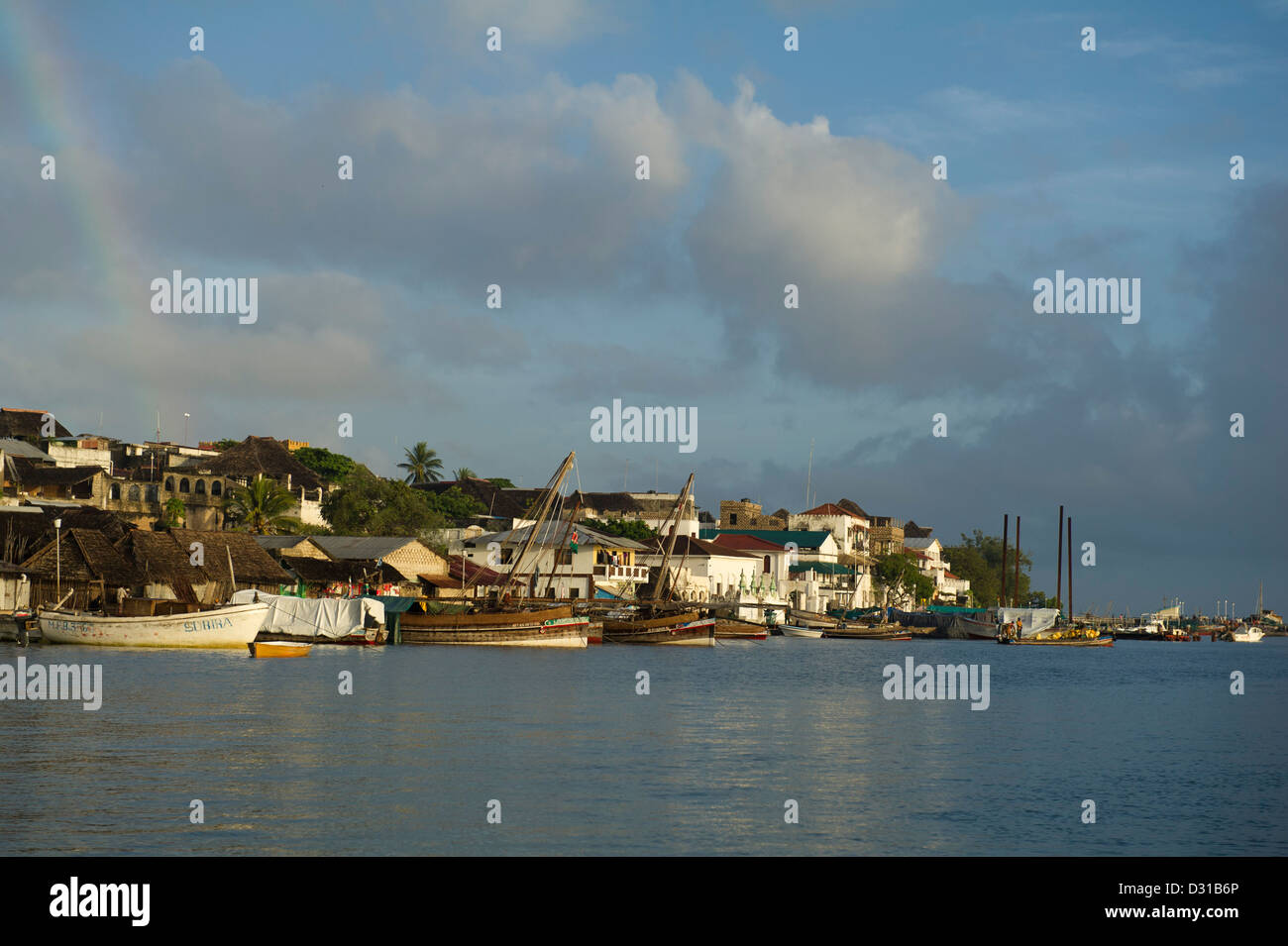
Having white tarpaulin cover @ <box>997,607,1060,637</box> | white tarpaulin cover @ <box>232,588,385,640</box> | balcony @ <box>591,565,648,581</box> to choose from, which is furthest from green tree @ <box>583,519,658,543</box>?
white tarpaulin cover @ <box>232,588,385,640</box>

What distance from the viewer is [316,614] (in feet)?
245

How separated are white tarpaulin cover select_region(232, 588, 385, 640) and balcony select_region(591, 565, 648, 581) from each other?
36271mm

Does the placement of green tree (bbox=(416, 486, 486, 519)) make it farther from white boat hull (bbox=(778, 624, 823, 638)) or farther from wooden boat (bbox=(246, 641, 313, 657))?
wooden boat (bbox=(246, 641, 313, 657))

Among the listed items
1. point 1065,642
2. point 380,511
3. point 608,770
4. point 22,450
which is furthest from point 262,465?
point 608,770

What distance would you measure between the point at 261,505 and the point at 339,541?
29.8 ft

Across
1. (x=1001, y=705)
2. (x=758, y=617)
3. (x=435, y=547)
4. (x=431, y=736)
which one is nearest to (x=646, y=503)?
(x=758, y=617)

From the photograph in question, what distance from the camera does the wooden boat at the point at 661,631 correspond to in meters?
91.9

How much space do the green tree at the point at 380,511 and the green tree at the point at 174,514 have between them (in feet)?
46.9

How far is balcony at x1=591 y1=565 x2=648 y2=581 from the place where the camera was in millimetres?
112062
